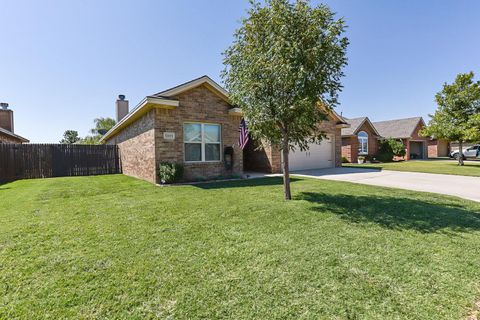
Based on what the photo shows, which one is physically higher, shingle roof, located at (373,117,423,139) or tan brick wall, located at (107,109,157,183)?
shingle roof, located at (373,117,423,139)

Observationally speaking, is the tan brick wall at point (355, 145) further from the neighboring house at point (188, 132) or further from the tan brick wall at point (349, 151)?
the neighboring house at point (188, 132)

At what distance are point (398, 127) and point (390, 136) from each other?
231 centimetres

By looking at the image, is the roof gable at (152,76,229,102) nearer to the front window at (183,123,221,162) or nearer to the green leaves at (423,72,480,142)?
the front window at (183,123,221,162)

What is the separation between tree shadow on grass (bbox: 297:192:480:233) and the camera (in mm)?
4258

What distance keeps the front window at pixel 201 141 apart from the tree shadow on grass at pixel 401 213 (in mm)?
5350

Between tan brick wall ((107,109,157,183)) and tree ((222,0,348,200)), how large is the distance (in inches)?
204

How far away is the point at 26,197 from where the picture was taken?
273 inches

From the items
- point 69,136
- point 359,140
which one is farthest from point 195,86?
point 69,136

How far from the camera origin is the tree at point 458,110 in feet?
56.8

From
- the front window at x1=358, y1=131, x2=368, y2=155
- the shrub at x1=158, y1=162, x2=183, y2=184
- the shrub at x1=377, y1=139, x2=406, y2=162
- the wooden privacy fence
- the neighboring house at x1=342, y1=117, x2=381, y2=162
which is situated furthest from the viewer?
the shrub at x1=377, y1=139, x2=406, y2=162

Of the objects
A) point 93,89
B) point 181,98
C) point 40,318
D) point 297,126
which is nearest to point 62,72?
point 93,89

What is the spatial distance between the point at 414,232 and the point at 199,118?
8588mm

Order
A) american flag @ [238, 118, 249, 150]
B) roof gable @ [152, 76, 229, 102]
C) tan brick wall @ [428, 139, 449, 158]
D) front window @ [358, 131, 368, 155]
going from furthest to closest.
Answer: tan brick wall @ [428, 139, 449, 158] < front window @ [358, 131, 368, 155] < american flag @ [238, 118, 249, 150] < roof gable @ [152, 76, 229, 102]

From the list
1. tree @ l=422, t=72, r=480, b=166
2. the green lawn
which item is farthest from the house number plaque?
tree @ l=422, t=72, r=480, b=166
